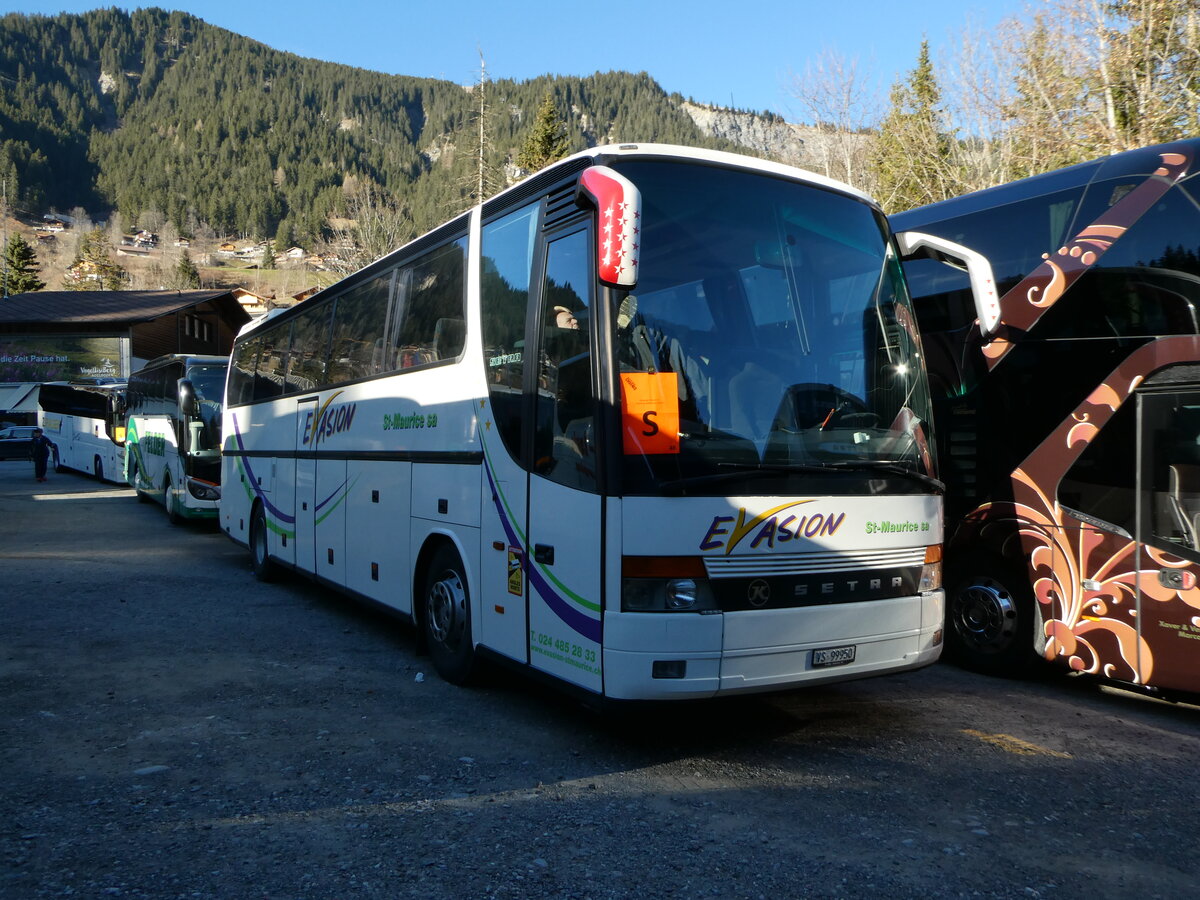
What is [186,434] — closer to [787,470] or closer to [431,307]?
[431,307]

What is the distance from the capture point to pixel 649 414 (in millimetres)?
4852

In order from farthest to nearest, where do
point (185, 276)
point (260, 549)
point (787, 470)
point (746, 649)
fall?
1. point (185, 276)
2. point (260, 549)
3. point (787, 470)
4. point (746, 649)

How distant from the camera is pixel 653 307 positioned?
16.3 ft

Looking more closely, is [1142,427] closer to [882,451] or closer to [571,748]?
[882,451]

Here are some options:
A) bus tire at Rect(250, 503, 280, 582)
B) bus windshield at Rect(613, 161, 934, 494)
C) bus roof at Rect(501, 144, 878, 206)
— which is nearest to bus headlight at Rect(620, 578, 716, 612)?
bus windshield at Rect(613, 161, 934, 494)

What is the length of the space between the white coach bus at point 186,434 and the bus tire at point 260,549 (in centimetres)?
449

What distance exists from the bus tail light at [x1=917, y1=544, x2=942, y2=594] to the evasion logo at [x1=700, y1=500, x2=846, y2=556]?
798 millimetres

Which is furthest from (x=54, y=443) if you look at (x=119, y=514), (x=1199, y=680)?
(x=1199, y=680)

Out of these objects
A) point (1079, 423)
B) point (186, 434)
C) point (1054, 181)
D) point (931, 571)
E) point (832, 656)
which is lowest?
point (832, 656)

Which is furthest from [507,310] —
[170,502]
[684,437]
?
[170,502]

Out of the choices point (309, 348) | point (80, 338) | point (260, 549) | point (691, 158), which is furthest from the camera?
point (80, 338)

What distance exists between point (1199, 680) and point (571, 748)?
150 inches

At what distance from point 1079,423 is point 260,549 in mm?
9268

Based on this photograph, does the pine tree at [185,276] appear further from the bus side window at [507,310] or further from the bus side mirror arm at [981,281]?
the bus side mirror arm at [981,281]
